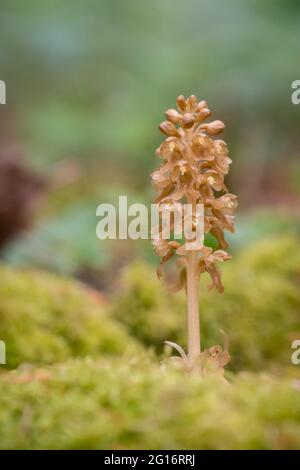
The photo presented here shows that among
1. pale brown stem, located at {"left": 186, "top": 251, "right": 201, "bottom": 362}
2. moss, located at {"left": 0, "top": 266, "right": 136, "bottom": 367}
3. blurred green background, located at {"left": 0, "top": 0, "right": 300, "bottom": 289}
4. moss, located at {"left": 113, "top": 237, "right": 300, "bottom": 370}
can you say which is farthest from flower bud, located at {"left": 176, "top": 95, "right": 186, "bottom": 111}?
blurred green background, located at {"left": 0, "top": 0, "right": 300, "bottom": 289}

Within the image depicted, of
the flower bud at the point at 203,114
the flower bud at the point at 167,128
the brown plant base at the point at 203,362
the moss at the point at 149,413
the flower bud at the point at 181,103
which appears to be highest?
the flower bud at the point at 181,103

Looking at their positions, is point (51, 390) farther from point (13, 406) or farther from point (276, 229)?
point (276, 229)

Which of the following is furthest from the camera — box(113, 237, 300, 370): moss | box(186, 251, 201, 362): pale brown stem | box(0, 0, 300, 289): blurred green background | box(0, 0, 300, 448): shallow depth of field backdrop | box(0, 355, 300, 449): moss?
box(0, 0, 300, 289): blurred green background

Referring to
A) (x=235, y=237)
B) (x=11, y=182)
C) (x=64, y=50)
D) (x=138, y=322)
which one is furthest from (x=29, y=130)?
(x=138, y=322)

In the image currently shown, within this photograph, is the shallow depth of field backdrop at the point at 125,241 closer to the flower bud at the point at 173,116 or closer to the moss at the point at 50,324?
the moss at the point at 50,324

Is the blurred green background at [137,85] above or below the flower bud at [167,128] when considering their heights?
above

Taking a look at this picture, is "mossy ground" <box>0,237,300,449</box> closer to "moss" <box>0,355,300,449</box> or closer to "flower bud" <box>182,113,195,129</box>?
"moss" <box>0,355,300,449</box>

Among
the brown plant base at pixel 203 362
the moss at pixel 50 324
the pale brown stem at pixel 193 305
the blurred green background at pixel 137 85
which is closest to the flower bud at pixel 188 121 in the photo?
the pale brown stem at pixel 193 305
